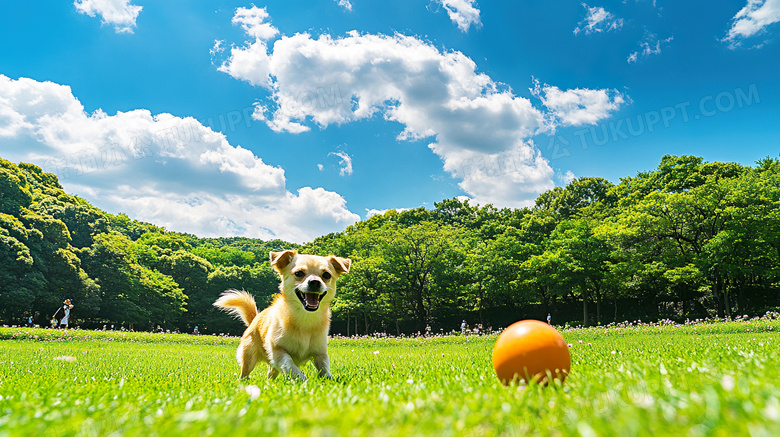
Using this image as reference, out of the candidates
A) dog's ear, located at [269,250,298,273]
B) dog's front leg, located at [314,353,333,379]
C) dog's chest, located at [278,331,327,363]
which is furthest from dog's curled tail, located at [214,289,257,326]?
dog's front leg, located at [314,353,333,379]

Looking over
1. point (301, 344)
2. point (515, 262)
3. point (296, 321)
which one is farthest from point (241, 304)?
point (515, 262)

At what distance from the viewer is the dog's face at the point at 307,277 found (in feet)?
17.4

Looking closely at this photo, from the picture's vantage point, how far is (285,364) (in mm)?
5074

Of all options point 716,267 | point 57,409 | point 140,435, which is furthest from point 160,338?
point 716,267

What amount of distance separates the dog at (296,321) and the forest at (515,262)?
29573 millimetres

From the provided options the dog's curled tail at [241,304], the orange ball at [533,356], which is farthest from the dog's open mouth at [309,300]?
the orange ball at [533,356]

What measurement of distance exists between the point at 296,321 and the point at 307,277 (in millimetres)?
628

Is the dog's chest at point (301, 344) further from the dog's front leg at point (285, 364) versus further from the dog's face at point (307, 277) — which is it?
the dog's face at point (307, 277)

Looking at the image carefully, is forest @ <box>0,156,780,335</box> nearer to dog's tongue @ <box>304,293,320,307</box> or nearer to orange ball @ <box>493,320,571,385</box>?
orange ball @ <box>493,320,571,385</box>

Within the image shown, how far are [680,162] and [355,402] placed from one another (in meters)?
48.0

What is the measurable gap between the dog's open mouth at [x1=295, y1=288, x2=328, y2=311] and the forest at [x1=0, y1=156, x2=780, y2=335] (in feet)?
97.8

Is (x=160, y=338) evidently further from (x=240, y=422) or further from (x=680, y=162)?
(x=680, y=162)

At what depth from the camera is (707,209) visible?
98.8 ft

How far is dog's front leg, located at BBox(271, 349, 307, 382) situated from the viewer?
15.9ft
